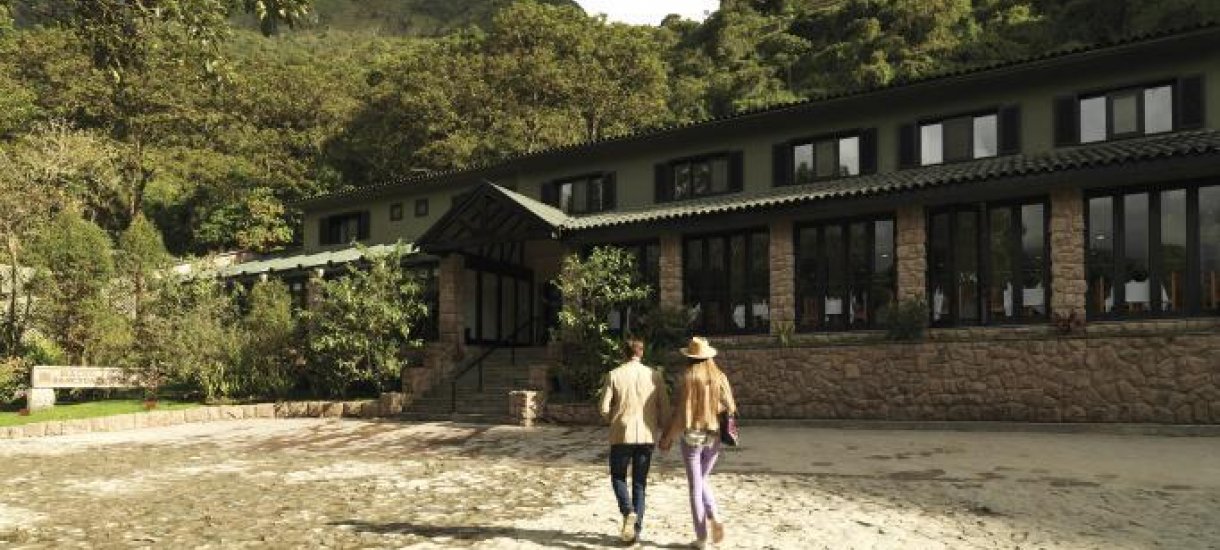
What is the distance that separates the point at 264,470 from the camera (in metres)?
11.9

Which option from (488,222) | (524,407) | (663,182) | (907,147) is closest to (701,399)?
(524,407)

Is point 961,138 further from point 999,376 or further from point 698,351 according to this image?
point 698,351

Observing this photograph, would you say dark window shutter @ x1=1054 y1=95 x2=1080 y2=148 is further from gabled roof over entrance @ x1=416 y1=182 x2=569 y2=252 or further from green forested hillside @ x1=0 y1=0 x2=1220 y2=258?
green forested hillside @ x1=0 y1=0 x2=1220 y2=258

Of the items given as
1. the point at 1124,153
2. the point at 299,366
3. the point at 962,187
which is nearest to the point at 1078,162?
the point at 1124,153

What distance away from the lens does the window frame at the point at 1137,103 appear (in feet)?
55.7

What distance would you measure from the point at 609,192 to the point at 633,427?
59.2 ft

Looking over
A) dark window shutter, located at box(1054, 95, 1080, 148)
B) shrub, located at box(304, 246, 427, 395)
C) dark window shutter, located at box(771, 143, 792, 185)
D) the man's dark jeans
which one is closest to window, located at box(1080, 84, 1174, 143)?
dark window shutter, located at box(1054, 95, 1080, 148)

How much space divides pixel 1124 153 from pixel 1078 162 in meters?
1.12

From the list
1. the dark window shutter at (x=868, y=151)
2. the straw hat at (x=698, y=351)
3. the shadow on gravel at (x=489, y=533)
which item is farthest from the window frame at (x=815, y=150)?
the shadow on gravel at (x=489, y=533)

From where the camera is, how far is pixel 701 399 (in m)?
7.09

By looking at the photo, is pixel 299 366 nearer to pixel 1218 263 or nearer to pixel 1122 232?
pixel 1122 232

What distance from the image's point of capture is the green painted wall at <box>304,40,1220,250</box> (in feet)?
56.5

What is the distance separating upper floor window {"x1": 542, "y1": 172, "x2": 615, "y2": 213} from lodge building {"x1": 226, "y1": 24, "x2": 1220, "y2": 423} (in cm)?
75

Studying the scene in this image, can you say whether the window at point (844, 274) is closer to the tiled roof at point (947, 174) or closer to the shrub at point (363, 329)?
the tiled roof at point (947, 174)
